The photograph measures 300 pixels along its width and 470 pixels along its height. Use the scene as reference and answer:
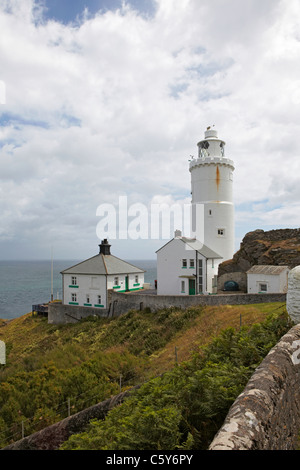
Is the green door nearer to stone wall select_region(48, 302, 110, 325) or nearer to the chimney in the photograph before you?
stone wall select_region(48, 302, 110, 325)

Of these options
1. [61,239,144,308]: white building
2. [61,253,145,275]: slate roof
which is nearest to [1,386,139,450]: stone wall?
[61,239,144,308]: white building

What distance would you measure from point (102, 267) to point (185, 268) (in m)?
8.65

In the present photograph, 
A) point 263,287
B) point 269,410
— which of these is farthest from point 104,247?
point 269,410

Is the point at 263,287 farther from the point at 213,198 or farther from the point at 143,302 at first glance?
the point at 213,198

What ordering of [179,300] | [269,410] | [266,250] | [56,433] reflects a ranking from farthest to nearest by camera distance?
1. [266,250]
2. [179,300]
3. [56,433]
4. [269,410]

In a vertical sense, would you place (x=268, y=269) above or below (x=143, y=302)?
above

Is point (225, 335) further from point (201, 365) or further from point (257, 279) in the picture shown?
point (257, 279)

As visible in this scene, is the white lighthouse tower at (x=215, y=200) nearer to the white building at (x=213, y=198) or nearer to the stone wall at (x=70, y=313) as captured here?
the white building at (x=213, y=198)

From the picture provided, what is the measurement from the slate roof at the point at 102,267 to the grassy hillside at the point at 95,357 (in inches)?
192

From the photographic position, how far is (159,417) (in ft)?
16.4

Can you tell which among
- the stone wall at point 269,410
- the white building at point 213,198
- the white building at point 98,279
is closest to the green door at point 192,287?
the white building at point 213,198

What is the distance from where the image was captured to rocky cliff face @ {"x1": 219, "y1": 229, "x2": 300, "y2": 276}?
2550 centimetres

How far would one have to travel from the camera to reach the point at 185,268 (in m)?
27.2

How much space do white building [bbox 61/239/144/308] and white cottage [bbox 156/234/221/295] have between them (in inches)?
187
